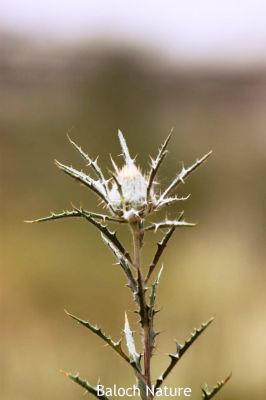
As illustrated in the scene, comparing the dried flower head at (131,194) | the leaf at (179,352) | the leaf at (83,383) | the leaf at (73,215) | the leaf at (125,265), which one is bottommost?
the leaf at (83,383)

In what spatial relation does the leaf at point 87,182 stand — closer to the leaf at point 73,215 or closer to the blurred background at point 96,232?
the leaf at point 73,215

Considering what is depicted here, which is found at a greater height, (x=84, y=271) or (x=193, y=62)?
(x=193, y=62)

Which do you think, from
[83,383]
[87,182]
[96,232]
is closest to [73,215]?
[87,182]

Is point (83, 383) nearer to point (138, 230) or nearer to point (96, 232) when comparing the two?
point (138, 230)

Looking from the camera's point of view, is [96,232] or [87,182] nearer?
[87,182]

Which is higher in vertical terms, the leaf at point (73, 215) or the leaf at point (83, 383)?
Answer: the leaf at point (73, 215)

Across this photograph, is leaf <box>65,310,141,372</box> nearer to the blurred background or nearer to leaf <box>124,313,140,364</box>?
leaf <box>124,313,140,364</box>

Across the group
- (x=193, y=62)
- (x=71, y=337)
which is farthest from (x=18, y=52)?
(x=71, y=337)

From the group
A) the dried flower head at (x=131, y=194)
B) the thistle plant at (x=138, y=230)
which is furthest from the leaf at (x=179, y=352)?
the dried flower head at (x=131, y=194)

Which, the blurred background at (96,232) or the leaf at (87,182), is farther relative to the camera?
the blurred background at (96,232)

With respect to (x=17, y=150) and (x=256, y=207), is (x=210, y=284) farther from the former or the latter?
(x=17, y=150)

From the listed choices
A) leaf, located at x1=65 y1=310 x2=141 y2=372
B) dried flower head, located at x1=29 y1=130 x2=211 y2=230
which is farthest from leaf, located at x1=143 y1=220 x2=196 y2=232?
leaf, located at x1=65 y1=310 x2=141 y2=372
